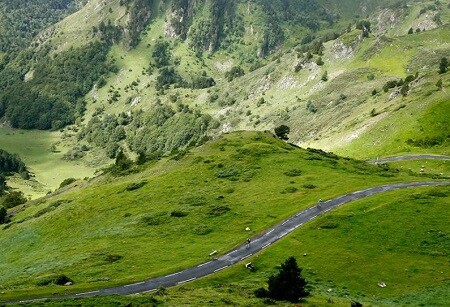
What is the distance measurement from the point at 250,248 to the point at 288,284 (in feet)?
66.9

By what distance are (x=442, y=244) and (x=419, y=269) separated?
782 centimetres

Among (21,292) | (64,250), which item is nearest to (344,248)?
(21,292)

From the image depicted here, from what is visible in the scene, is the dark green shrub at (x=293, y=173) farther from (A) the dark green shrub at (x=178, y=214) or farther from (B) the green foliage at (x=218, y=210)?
(A) the dark green shrub at (x=178, y=214)

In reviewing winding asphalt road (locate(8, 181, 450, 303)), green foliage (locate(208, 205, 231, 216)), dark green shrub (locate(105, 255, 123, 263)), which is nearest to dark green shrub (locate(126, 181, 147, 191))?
green foliage (locate(208, 205, 231, 216))

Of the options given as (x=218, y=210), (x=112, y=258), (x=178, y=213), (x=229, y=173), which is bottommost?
(x=112, y=258)

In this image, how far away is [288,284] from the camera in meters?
44.8

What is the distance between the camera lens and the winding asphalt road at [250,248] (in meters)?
54.5

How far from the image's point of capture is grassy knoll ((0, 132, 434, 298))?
67.0 meters

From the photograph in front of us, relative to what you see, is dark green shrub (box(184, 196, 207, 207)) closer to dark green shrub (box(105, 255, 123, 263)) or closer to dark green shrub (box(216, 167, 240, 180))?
dark green shrub (box(216, 167, 240, 180))

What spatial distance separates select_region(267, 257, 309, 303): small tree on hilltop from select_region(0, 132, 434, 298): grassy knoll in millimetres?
18766

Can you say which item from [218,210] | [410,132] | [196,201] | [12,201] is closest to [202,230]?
[218,210]

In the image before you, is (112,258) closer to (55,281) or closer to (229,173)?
(55,281)

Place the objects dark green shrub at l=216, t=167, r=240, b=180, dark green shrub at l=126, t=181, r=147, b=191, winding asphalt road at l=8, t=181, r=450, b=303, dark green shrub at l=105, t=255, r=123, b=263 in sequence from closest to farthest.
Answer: winding asphalt road at l=8, t=181, r=450, b=303 < dark green shrub at l=105, t=255, r=123, b=263 < dark green shrub at l=216, t=167, r=240, b=180 < dark green shrub at l=126, t=181, r=147, b=191

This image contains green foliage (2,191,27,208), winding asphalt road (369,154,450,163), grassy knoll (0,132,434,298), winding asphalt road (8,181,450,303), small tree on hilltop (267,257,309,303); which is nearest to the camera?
small tree on hilltop (267,257,309,303)
